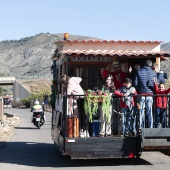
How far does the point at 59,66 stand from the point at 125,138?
161 inches

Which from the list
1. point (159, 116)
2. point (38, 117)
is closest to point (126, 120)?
point (159, 116)

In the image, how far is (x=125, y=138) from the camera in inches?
439

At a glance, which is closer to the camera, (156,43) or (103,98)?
(103,98)

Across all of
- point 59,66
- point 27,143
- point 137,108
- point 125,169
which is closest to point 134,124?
point 137,108

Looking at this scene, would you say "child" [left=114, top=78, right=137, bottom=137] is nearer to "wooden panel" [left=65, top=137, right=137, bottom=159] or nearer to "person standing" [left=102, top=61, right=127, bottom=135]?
"person standing" [left=102, top=61, right=127, bottom=135]

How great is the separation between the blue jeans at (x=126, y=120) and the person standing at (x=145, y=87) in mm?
259

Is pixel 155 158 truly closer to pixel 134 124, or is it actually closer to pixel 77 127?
pixel 134 124

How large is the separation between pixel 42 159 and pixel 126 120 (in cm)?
254

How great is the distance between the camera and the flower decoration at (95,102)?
11469 millimetres

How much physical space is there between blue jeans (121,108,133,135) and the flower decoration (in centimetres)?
39

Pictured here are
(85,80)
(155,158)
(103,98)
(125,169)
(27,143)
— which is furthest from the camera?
(27,143)

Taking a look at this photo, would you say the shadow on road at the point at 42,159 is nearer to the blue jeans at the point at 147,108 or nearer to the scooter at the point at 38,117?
the blue jeans at the point at 147,108

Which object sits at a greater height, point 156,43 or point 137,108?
point 156,43

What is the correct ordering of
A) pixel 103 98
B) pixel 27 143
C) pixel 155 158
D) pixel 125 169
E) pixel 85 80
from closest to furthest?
pixel 125 169
pixel 103 98
pixel 155 158
pixel 85 80
pixel 27 143
